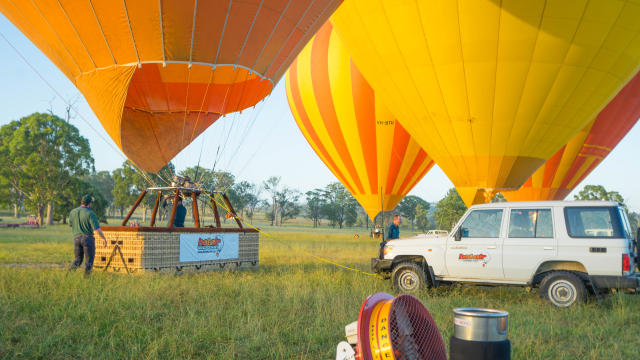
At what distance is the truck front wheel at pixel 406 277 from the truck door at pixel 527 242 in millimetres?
1498

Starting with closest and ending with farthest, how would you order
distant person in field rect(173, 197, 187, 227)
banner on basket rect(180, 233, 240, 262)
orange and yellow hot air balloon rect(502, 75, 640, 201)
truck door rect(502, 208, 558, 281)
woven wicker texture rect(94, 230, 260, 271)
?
truck door rect(502, 208, 558, 281) < woven wicker texture rect(94, 230, 260, 271) < banner on basket rect(180, 233, 240, 262) < distant person in field rect(173, 197, 187, 227) < orange and yellow hot air balloon rect(502, 75, 640, 201)

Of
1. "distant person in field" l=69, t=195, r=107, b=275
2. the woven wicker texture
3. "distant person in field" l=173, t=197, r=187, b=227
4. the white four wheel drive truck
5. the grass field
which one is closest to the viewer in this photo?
the grass field

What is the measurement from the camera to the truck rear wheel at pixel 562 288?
7.71 m

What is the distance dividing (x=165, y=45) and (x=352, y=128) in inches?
456

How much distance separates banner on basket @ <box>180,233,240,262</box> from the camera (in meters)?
10.1

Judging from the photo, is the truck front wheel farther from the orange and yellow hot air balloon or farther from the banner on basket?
the orange and yellow hot air balloon

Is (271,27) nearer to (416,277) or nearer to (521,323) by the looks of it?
(416,277)

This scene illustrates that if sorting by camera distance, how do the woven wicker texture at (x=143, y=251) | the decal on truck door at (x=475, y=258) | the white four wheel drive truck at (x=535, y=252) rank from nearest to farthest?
the white four wheel drive truck at (x=535, y=252), the decal on truck door at (x=475, y=258), the woven wicker texture at (x=143, y=251)

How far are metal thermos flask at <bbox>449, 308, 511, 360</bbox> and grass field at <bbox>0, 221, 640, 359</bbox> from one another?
181cm

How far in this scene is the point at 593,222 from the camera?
7836 mm

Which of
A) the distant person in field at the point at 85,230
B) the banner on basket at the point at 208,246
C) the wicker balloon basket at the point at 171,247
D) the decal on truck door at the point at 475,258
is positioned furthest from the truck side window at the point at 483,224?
the distant person in field at the point at 85,230

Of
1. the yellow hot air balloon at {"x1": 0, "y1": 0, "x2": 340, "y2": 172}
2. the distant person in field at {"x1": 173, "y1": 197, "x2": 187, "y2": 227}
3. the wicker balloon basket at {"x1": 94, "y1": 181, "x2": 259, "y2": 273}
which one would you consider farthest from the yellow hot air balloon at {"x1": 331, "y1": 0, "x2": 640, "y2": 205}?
the distant person in field at {"x1": 173, "y1": 197, "x2": 187, "y2": 227}

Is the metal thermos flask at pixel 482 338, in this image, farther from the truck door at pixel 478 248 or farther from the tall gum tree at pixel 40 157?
the tall gum tree at pixel 40 157

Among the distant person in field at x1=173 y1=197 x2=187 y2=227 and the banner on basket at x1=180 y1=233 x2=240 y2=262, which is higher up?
the distant person in field at x1=173 y1=197 x2=187 y2=227
